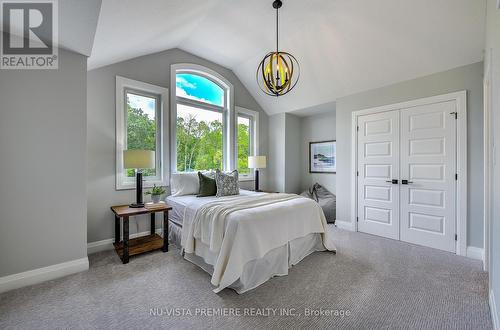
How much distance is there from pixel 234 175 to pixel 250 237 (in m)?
1.76

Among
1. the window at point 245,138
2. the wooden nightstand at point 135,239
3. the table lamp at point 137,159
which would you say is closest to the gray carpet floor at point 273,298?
the wooden nightstand at point 135,239

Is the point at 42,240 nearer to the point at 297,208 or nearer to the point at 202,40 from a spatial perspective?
the point at 297,208

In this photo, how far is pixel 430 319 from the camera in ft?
5.42

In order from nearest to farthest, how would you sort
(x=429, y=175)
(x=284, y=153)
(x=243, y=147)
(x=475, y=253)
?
(x=475, y=253) → (x=429, y=175) → (x=243, y=147) → (x=284, y=153)

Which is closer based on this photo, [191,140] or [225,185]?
[225,185]

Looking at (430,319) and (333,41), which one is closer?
(430,319)

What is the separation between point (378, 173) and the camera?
3.57 m

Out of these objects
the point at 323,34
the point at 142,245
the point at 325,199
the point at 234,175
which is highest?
the point at 323,34

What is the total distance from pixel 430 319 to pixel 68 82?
397cm

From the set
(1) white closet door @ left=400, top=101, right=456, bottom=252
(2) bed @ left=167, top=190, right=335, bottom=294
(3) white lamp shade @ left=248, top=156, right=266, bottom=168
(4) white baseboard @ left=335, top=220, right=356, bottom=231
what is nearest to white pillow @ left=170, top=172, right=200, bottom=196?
(2) bed @ left=167, top=190, right=335, bottom=294

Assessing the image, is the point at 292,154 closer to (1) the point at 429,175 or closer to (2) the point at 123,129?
(1) the point at 429,175

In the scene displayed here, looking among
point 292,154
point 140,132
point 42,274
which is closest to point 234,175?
point 140,132

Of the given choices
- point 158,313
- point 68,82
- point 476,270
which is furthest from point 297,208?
point 68,82

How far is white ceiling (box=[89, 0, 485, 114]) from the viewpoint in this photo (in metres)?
2.34
